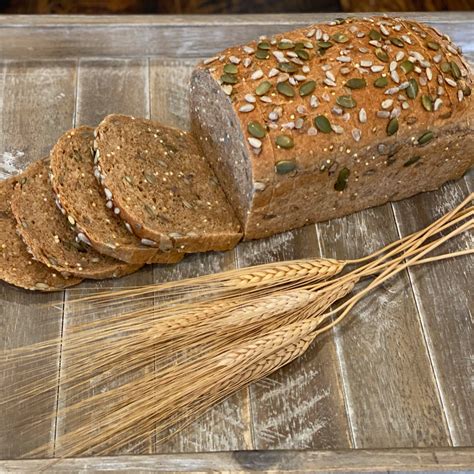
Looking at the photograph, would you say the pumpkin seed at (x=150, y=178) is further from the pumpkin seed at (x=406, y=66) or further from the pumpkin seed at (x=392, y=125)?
the pumpkin seed at (x=406, y=66)

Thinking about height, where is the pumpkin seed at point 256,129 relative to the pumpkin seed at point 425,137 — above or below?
above

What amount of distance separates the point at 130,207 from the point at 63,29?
101cm

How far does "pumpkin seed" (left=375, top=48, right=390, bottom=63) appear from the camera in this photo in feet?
7.10

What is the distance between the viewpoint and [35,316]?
212cm

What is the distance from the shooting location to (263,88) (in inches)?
81.0

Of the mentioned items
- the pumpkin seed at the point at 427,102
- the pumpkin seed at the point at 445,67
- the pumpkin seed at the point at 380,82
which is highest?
the pumpkin seed at the point at 380,82

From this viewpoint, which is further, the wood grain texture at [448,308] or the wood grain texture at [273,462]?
the wood grain texture at [448,308]

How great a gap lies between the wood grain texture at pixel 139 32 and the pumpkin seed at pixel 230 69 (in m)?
0.74

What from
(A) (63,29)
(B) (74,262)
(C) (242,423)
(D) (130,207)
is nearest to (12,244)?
(B) (74,262)

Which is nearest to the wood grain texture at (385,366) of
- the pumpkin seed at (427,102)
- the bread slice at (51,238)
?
the pumpkin seed at (427,102)

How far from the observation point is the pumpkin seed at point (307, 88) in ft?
6.78

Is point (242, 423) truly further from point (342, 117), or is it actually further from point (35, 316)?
point (342, 117)

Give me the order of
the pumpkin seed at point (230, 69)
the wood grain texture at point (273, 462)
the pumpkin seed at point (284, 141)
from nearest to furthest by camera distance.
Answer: the wood grain texture at point (273, 462) < the pumpkin seed at point (284, 141) < the pumpkin seed at point (230, 69)

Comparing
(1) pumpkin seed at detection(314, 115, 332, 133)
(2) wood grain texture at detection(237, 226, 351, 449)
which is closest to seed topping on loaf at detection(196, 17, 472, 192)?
(1) pumpkin seed at detection(314, 115, 332, 133)
